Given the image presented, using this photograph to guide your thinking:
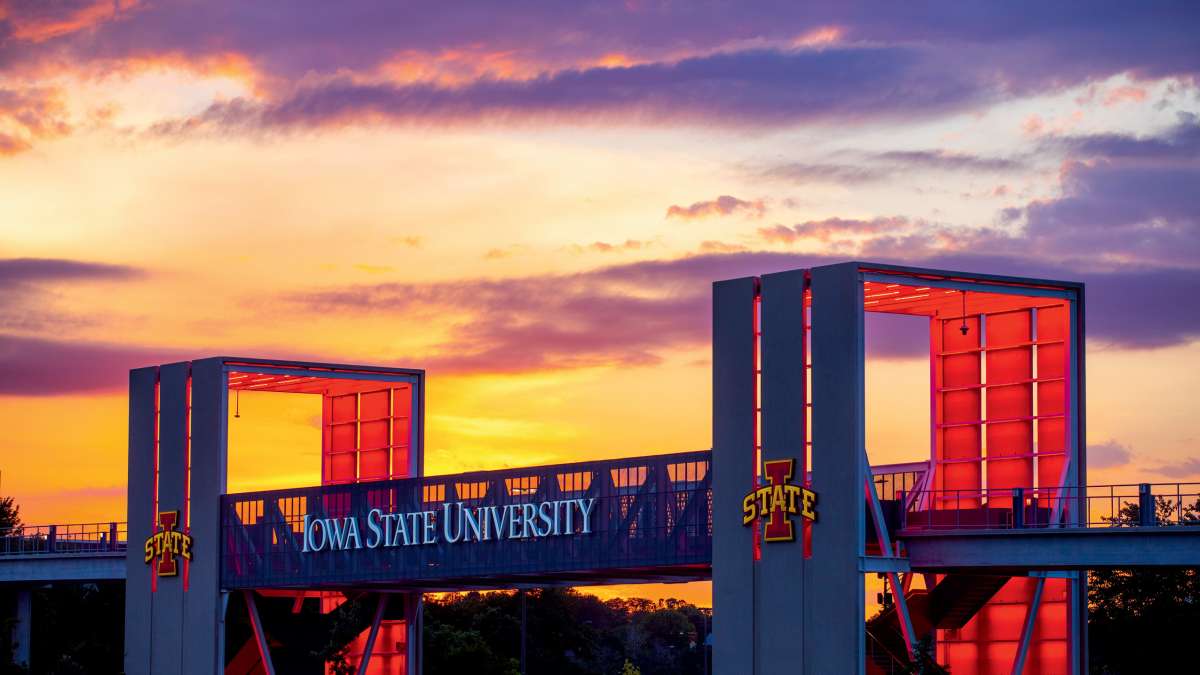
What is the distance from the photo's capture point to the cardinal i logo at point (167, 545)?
282 feet

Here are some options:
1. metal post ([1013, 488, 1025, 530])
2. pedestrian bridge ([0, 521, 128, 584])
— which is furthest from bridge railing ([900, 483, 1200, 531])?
pedestrian bridge ([0, 521, 128, 584])

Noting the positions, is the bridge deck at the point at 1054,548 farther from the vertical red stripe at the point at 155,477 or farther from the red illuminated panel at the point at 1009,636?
the vertical red stripe at the point at 155,477

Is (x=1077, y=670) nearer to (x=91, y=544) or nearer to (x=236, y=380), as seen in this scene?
(x=236, y=380)

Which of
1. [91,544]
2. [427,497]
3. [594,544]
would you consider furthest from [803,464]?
[91,544]

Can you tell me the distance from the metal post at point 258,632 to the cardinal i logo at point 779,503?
2891cm

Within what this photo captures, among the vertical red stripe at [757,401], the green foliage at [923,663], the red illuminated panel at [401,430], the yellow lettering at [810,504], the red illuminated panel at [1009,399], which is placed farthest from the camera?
the red illuminated panel at [401,430]

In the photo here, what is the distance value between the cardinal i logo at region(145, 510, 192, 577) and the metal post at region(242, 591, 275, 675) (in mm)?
3111

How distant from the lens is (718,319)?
65062mm

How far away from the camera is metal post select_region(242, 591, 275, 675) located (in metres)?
84.7

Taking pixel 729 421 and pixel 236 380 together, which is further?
pixel 236 380

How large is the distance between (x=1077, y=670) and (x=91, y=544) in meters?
49.1

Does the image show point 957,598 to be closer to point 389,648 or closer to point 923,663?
point 923,663

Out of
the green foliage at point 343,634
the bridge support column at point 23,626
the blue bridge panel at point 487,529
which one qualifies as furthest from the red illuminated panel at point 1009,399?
the bridge support column at point 23,626

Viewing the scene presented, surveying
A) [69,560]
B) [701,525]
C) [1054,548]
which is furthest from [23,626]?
[1054,548]
